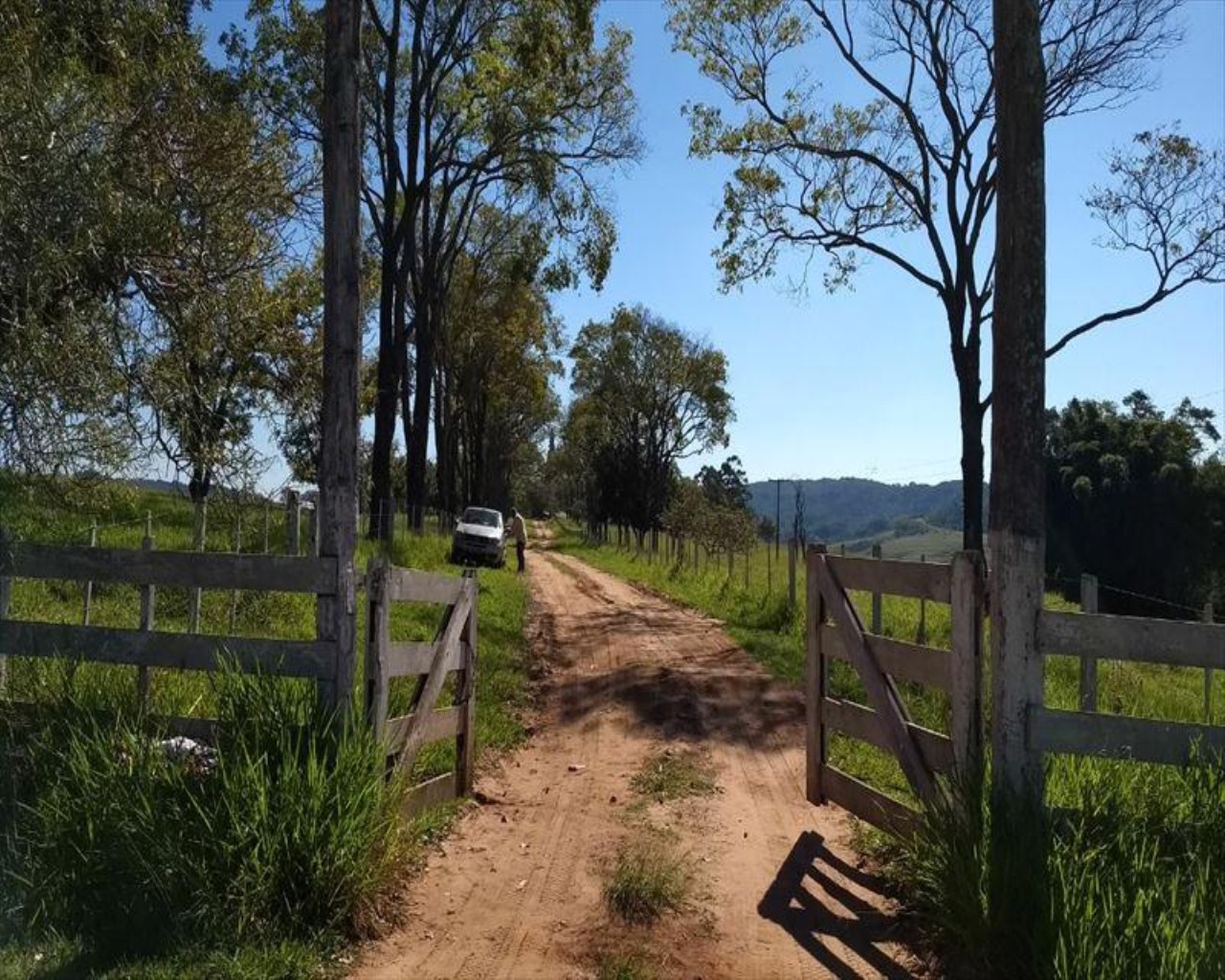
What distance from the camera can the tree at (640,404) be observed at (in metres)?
69.2

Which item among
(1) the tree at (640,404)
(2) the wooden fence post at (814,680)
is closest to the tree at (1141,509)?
(1) the tree at (640,404)

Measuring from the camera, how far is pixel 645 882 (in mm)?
5762

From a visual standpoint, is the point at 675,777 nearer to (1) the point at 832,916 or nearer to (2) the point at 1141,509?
(1) the point at 832,916

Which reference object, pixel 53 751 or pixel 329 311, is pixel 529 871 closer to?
Answer: pixel 53 751

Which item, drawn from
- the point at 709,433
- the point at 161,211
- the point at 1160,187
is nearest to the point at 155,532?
the point at 161,211

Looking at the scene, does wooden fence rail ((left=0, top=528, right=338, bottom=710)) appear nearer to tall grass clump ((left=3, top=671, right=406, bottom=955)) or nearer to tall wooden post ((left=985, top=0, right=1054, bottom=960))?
tall grass clump ((left=3, top=671, right=406, bottom=955))

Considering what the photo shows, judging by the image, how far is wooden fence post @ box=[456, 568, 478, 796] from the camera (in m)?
7.57

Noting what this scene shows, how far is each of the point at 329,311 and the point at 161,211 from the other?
1965 mm

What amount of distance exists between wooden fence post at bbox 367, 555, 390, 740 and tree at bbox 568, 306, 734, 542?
2486 inches

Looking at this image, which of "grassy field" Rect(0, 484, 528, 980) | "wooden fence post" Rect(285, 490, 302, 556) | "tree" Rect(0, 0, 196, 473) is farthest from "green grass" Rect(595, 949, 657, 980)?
"wooden fence post" Rect(285, 490, 302, 556)

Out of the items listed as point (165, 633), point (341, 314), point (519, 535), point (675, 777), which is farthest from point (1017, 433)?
point (519, 535)

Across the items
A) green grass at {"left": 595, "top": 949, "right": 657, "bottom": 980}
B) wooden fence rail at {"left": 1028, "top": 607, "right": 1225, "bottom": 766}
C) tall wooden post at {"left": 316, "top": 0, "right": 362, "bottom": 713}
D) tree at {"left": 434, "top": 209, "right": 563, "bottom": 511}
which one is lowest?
green grass at {"left": 595, "top": 949, "right": 657, "bottom": 980}

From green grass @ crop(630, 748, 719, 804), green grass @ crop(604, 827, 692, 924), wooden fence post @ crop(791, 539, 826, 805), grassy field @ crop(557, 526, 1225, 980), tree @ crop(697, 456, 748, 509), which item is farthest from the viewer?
tree @ crop(697, 456, 748, 509)

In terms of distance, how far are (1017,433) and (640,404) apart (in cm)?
6637
